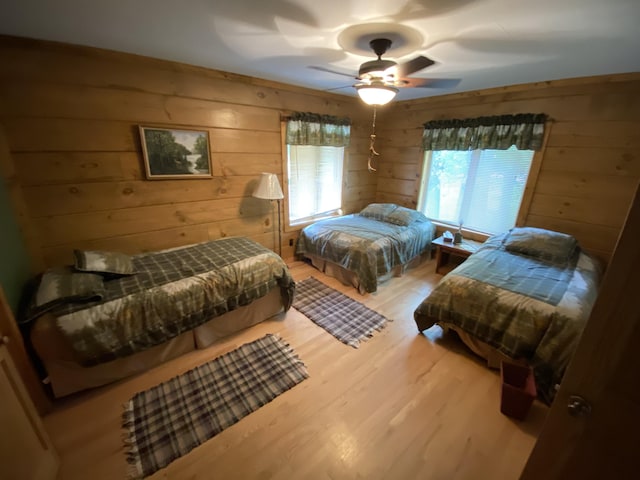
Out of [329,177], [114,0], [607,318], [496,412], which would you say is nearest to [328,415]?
[496,412]

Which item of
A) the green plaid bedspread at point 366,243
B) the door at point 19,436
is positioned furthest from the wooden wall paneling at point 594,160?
the door at point 19,436

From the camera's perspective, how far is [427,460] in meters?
1.43

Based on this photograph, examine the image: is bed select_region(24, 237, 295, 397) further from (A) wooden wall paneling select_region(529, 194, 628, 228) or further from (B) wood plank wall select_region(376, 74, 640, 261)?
(B) wood plank wall select_region(376, 74, 640, 261)

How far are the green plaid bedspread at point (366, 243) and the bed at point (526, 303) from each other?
83 cm

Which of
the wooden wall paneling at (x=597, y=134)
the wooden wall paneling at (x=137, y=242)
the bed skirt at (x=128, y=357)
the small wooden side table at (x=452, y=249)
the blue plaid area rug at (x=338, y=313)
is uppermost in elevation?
the wooden wall paneling at (x=597, y=134)

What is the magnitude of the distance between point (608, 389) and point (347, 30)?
2015 millimetres

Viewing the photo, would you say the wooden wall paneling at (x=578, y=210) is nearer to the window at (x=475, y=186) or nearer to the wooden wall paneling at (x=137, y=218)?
the window at (x=475, y=186)

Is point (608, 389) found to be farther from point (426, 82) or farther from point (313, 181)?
point (313, 181)

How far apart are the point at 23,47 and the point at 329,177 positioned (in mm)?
3116

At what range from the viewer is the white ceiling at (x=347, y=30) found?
1.37m

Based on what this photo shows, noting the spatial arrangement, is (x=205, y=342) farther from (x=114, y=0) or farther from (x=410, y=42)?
(x=410, y=42)

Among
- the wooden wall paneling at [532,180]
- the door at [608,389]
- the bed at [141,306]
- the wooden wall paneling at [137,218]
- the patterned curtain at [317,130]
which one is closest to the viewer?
the door at [608,389]

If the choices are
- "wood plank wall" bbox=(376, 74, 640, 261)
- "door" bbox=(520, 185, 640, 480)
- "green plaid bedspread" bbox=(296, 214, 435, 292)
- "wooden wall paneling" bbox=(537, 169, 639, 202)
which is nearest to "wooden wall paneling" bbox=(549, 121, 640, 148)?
"wood plank wall" bbox=(376, 74, 640, 261)

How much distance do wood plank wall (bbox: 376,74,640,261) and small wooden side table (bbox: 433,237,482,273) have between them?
2.20 ft
